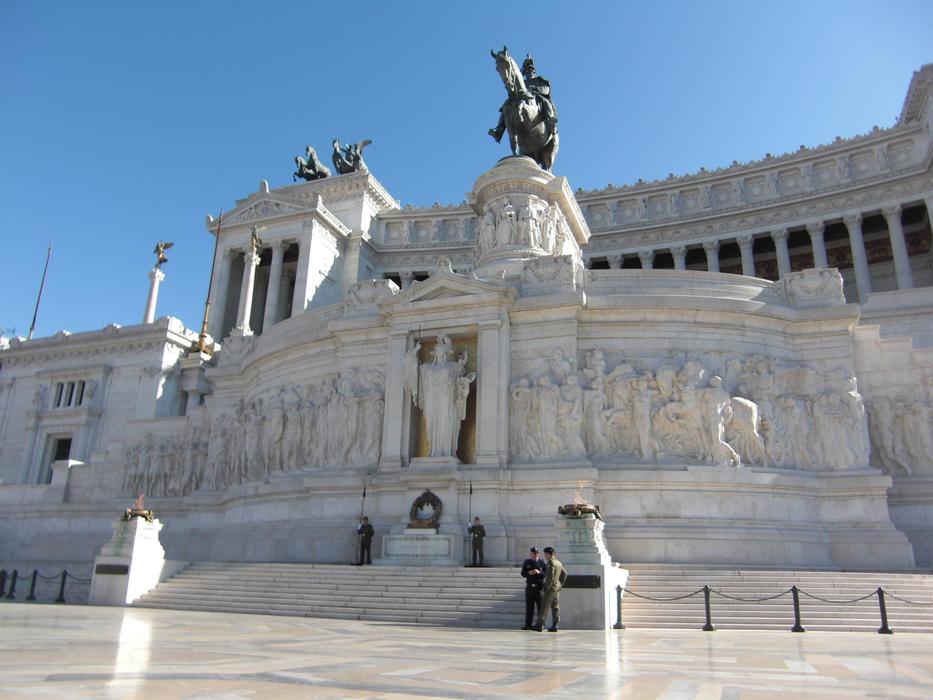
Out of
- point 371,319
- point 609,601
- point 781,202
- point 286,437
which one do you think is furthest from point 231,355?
point 781,202

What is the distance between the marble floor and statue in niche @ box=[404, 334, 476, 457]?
8.98 m

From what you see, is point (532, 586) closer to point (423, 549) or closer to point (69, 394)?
point (423, 549)

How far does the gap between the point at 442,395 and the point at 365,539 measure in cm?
479

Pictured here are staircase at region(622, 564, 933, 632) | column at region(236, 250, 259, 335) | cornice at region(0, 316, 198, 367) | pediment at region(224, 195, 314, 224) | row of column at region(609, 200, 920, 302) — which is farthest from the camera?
pediment at region(224, 195, 314, 224)

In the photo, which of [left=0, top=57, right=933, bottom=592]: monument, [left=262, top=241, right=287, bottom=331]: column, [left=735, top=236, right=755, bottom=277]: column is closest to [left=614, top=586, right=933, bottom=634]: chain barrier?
[left=0, top=57, right=933, bottom=592]: monument

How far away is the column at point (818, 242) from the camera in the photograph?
57.5 metres

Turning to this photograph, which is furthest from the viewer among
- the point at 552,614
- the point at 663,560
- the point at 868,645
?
the point at 663,560

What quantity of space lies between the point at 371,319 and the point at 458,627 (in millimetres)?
12699

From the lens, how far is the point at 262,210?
215 ft

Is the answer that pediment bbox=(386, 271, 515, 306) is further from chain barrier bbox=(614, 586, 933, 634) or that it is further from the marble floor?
the marble floor

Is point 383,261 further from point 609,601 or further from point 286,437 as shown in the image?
point 609,601

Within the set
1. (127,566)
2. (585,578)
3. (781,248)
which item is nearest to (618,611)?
(585,578)

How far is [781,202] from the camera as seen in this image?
60.0 metres

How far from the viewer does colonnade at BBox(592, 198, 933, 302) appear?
54.3 metres
